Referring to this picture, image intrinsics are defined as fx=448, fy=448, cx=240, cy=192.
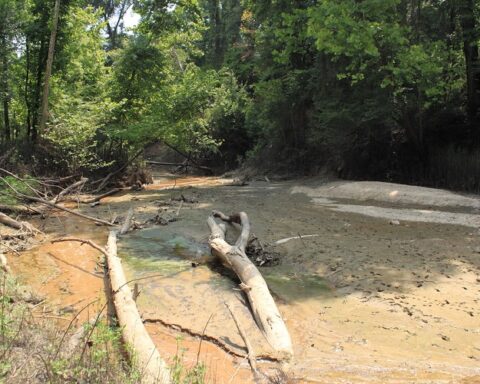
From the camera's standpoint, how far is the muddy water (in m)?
3.89

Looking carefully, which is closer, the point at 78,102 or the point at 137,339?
the point at 137,339

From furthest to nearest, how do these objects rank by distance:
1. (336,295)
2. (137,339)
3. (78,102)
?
(78,102) < (336,295) < (137,339)

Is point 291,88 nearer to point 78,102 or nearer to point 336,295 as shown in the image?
point 78,102

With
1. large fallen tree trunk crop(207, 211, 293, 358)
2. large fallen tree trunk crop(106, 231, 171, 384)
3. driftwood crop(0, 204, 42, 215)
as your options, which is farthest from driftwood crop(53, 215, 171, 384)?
driftwood crop(0, 204, 42, 215)

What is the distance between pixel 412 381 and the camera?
11.7ft

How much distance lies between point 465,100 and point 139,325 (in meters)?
15.1

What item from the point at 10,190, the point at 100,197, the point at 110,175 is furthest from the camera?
the point at 110,175

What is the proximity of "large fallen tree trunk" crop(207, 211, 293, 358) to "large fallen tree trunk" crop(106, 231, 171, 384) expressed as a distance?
1.16m

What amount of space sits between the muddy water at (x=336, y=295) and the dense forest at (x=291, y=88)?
18.7 feet

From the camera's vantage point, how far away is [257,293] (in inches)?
201

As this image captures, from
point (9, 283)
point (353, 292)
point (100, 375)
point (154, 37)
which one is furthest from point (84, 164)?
point (100, 375)

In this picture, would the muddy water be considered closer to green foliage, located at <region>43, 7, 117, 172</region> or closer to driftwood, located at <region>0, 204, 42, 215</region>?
driftwood, located at <region>0, 204, 42, 215</region>

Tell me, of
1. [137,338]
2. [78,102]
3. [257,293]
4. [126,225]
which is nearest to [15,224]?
[126,225]

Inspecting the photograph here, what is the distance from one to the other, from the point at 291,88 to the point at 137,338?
1733cm
